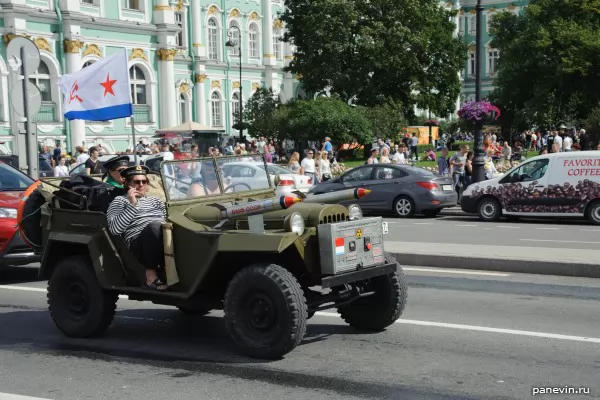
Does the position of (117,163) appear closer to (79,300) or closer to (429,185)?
(79,300)

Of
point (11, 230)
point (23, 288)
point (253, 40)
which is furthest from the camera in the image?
point (253, 40)

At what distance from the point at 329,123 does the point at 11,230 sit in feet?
115

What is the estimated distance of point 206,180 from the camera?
8586mm

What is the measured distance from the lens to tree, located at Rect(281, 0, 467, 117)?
5169cm

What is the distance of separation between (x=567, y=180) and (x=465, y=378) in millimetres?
13902

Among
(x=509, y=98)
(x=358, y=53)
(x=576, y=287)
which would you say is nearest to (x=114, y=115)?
(x=576, y=287)

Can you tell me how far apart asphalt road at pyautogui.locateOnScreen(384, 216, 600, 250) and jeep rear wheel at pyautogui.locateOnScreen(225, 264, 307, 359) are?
907 cm

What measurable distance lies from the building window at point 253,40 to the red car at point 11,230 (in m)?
54.9

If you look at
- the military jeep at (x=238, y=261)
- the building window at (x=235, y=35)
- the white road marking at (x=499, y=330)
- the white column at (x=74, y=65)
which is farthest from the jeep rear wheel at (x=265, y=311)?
the building window at (x=235, y=35)

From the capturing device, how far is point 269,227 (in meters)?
7.70

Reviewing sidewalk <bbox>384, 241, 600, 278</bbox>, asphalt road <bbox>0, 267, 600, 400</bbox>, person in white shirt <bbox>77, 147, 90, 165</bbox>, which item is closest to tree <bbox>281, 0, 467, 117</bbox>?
person in white shirt <bbox>77, 147, 90, 165</bbox>

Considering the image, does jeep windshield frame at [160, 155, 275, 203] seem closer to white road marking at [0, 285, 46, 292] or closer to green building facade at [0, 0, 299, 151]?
white road marking at [0, 285, 46, 292]

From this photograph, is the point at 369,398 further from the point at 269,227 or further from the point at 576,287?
the point at 576,287

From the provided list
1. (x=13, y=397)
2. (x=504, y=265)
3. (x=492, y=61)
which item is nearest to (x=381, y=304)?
(x=13, y=397)
